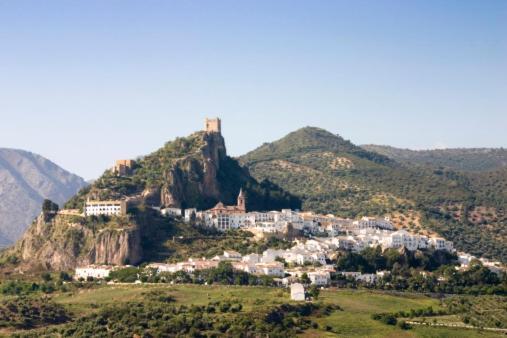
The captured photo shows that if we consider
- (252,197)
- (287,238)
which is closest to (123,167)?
(252,197)

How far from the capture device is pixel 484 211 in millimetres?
170000

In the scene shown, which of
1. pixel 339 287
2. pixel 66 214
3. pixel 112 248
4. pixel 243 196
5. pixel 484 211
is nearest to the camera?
pixel 339 287

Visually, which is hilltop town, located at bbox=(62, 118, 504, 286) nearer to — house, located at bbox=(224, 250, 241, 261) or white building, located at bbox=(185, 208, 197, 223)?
white building, located at bbox=(185, 208, 197, 223)

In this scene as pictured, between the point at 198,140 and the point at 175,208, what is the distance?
1601 cm

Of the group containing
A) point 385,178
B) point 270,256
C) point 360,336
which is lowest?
point 360,336

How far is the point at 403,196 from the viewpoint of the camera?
172m

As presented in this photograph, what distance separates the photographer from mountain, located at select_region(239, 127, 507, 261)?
154625mm

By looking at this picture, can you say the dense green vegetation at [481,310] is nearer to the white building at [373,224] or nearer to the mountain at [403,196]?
the white building at [373,224]

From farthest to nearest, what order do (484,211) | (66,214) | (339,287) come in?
(484,211) < (66,214) < (339,287)

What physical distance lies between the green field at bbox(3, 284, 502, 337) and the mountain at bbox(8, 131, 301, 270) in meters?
11.6

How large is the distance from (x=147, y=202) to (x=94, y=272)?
53.0ft

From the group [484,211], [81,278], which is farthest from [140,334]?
[484,211]

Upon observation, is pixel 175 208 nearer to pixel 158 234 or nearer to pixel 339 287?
pixel 158 234

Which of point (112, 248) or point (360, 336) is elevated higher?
point (112, 248)
